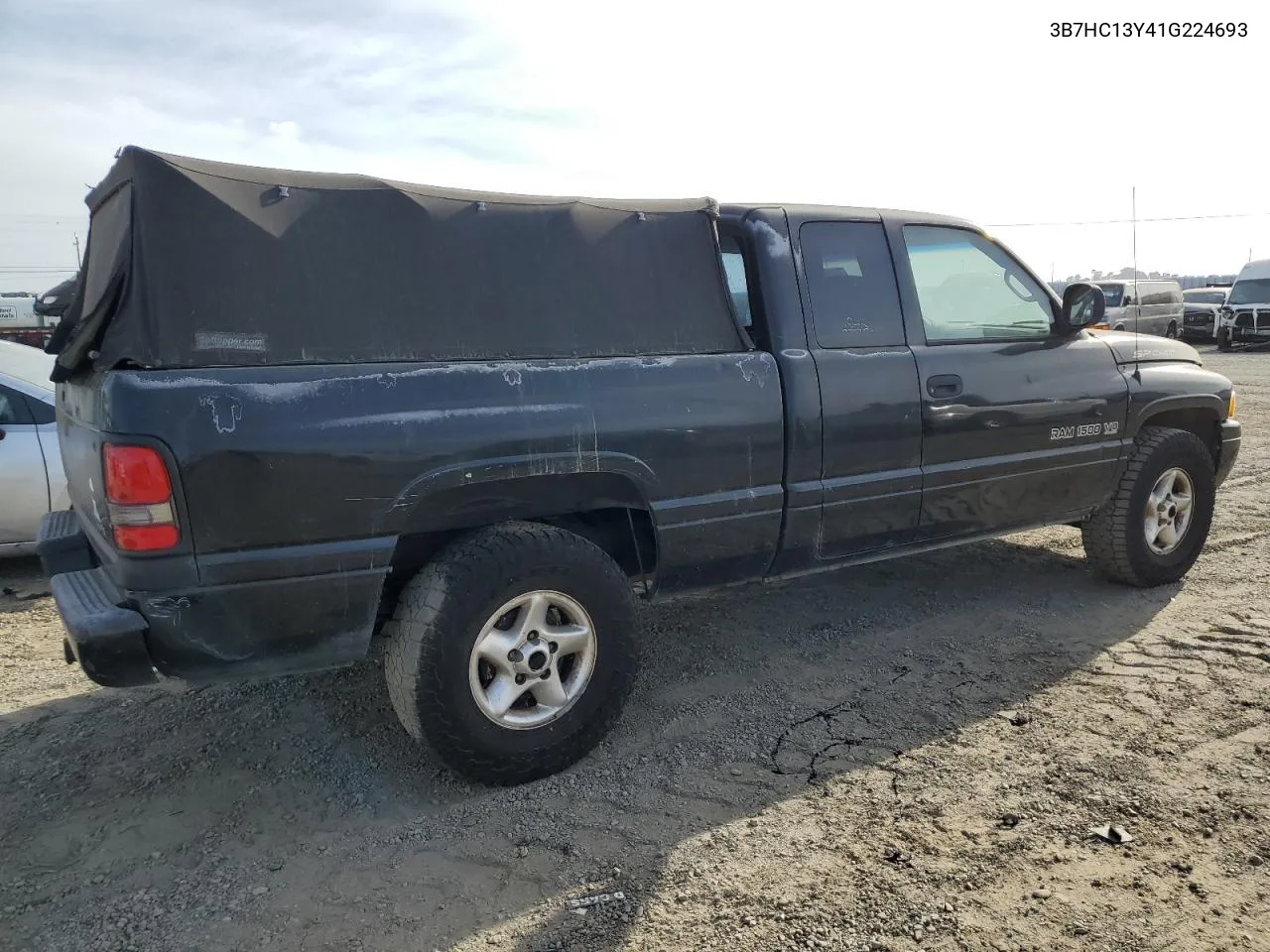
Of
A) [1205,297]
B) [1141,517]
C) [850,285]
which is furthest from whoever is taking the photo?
[1205,297]

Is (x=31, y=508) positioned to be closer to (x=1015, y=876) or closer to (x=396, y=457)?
(x=396, y=457)

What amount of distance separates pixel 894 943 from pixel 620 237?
246 centimetres

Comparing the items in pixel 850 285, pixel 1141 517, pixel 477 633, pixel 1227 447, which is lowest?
pixel 1141 517

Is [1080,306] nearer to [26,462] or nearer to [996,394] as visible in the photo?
[996,394]

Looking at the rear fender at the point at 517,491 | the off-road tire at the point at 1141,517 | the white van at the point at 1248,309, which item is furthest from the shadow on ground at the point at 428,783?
the white van at the point at 1248,309

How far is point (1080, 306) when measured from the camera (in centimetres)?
454

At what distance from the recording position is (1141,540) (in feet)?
16.1

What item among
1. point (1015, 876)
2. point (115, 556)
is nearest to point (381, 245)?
point (115, 556)

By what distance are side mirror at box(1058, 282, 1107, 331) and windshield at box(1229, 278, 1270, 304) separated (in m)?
22.8

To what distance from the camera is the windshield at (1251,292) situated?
22844mm

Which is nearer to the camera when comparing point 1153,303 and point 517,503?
point 517,503

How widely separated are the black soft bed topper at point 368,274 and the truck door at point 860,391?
489 millimetres

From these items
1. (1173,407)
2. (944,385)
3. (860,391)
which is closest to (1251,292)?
(1173,407)

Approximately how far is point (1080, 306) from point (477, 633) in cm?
341
